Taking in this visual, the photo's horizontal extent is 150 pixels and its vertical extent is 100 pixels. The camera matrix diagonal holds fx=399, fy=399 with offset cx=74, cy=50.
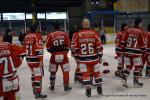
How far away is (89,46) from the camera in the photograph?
278 inches

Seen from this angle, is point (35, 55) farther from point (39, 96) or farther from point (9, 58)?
point (9, 58)

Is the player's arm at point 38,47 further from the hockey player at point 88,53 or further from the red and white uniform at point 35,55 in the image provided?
the hockey player at point 88,53

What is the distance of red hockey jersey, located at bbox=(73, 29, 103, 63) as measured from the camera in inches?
277

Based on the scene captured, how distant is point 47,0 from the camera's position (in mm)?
33188

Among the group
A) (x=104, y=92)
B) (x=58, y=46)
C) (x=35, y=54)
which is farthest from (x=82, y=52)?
(x=104, y=92)

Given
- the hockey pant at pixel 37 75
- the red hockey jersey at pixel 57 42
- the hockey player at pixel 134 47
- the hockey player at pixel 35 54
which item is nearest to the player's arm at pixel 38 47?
the hockey player at pixel 35 54

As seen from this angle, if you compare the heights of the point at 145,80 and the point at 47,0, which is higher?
the point at 47,0

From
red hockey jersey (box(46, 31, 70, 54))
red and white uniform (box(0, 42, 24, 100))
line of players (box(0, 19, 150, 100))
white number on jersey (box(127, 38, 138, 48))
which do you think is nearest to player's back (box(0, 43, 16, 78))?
red and white uniform (box(0, 42, 24, 100))

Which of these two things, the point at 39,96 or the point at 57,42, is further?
the point at 57,42

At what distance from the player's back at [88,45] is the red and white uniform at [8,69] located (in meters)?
2.49

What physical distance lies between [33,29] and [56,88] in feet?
5.48

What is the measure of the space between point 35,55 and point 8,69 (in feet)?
8.28

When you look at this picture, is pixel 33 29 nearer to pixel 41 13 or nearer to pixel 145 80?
pixel 145 80

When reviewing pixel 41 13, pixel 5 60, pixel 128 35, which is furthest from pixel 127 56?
pixel 41 13
